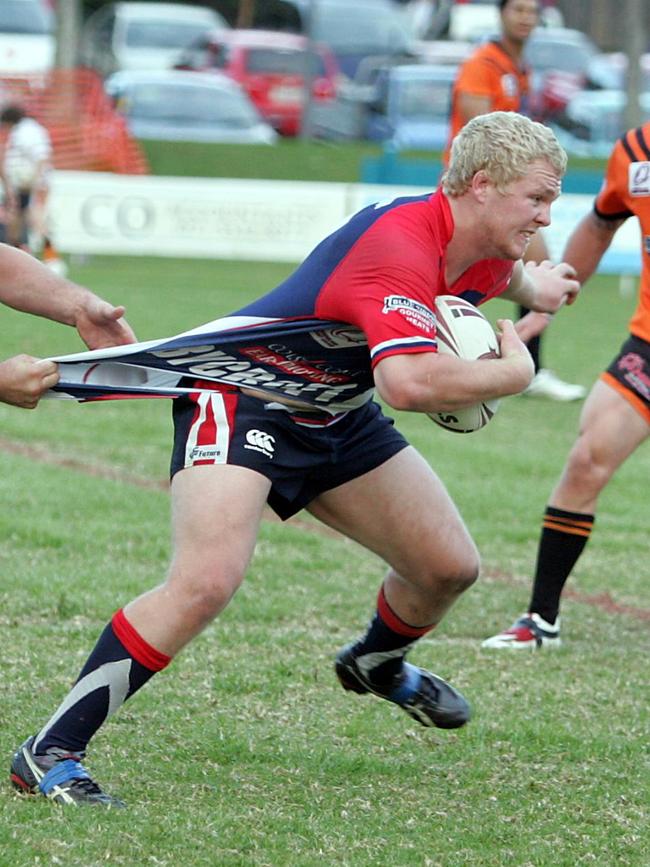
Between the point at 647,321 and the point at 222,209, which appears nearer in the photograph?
the point at 647,321

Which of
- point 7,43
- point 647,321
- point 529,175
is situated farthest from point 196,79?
point 529,175

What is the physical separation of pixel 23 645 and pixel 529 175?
2.57m

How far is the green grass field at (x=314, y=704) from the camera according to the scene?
4.12 meters

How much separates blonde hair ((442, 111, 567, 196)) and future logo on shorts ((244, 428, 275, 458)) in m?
0.84

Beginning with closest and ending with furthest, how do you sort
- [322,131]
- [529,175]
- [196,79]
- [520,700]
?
1. [529,175]
2. [520,700]
3. [196,79]
4. [322,131]

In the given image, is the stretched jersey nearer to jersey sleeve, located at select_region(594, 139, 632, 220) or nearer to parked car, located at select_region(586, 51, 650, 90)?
jersey sleeve, located at select_region(594, 139, 632, 220)

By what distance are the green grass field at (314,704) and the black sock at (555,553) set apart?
0.21 metres

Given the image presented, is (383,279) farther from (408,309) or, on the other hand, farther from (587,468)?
(587,468)

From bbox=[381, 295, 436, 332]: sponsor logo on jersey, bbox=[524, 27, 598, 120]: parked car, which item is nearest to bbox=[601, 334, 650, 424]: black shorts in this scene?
bbox=[381, 295, 436, 332]: sponsor logo on jersey

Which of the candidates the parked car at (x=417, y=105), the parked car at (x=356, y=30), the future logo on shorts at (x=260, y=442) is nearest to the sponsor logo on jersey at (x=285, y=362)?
the future logo on shorts at (x=260, y=442)

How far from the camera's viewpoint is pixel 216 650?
5887 mm

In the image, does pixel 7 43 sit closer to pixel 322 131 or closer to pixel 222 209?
pixel 322 131

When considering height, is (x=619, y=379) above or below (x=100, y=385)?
below

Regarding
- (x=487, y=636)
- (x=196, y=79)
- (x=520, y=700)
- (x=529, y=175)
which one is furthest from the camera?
(x=196, y=79)
